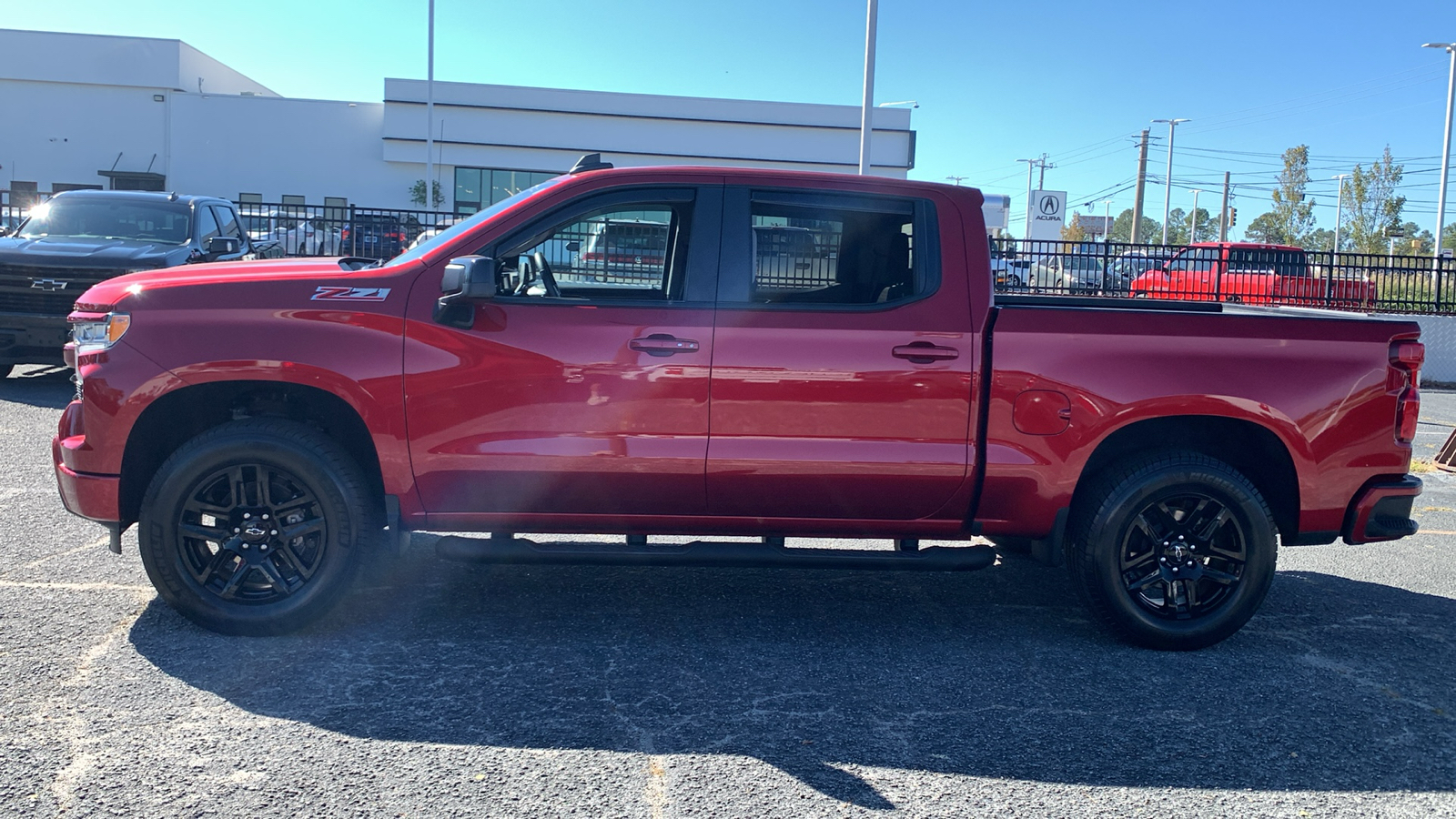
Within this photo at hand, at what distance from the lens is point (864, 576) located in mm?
5926

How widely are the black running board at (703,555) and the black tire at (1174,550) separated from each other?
0.48 metres

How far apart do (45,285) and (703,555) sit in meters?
8.69

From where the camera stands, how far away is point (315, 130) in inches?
2010

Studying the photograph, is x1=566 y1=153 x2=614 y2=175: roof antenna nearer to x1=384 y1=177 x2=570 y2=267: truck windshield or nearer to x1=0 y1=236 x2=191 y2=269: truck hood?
x1=384 y1=177 x2=570 y2=267: truck windshield

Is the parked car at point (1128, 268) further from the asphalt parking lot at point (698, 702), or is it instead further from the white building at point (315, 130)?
the white building at point (315, 130)

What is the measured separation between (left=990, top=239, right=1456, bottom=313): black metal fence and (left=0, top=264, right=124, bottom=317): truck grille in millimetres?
13642

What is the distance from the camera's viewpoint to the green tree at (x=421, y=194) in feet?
165

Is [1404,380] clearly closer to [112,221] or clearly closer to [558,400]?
[558,400]

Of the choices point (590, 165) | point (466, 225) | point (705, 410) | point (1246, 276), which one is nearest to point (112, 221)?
point (466, 225)

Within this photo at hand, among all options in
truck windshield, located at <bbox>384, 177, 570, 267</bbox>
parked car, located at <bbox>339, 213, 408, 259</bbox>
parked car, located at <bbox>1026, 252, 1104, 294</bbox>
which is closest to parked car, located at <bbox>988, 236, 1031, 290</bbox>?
parked car, located at <bbox>1026, 252, 1104, 294</bbox>

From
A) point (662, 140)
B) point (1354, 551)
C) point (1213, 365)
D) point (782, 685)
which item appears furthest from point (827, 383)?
point (662, 140)

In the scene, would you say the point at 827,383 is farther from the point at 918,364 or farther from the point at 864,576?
the point at 864,576

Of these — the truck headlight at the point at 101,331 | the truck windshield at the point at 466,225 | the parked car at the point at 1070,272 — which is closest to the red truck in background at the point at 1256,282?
the parked car at the point at 1070,272

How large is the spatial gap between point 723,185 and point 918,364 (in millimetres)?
1118
